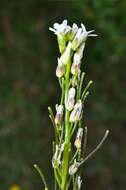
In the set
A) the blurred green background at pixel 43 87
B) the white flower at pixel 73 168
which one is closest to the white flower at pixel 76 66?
the white flower at pixel 73 168

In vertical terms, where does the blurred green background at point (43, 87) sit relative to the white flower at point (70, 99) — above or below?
above

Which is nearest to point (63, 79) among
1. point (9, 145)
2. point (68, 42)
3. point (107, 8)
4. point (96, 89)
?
point (68, 42)

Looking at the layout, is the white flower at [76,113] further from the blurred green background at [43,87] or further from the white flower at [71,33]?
the blurred green background at [43,87]

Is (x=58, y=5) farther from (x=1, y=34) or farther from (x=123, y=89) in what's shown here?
(x=123, y=89)

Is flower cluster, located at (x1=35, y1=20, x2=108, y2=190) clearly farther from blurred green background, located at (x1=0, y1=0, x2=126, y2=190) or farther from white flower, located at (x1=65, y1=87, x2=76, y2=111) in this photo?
blurred green background, located at (x1=0, y1=0, x2=126, y2=190)

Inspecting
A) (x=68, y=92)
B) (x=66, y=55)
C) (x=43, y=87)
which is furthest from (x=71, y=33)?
(x=43, y=87)

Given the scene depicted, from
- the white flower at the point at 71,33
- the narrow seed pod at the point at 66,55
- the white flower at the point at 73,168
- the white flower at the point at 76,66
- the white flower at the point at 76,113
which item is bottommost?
the white flower at the point at 73,168
